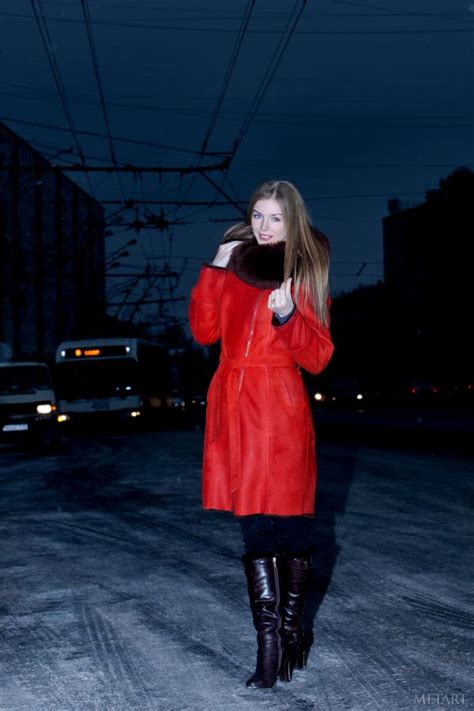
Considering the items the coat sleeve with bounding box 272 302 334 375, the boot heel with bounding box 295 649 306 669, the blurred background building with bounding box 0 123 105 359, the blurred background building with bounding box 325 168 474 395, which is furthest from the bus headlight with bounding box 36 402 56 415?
the blurred background building with bounding box 325 168 474 395

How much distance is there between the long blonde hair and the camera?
13.8 feet

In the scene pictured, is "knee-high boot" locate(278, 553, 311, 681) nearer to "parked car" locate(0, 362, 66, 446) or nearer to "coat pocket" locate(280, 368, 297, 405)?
"coat pocket" locate(280, 368, 297, 405)

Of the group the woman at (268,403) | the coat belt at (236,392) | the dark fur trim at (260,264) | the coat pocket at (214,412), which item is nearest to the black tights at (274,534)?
the woman at (268,403)

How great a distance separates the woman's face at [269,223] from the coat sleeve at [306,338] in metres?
0.33

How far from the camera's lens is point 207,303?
4258mm

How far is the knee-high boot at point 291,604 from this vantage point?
422 cm

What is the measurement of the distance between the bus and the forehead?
1118 inches

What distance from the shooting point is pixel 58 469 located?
16.6 meters

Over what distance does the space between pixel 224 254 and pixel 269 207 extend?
251 mm

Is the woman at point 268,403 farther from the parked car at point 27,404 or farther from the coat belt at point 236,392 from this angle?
the parked car at point 27,404

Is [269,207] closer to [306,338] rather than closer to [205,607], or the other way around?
[306,338]

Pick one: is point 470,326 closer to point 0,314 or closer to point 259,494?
point 0,314

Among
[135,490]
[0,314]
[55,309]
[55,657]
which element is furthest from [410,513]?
[55,309]

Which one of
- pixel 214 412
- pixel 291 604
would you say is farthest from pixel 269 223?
pixel 291 604
